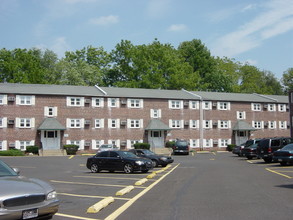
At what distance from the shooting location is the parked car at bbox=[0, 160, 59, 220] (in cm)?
728

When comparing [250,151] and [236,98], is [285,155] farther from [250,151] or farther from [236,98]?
[236,98]

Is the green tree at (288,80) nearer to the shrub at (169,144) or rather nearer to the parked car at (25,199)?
the shrub at (169,144)

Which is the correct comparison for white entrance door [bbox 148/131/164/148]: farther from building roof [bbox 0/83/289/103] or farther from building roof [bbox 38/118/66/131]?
building roof [bbox 38/118/66/131]

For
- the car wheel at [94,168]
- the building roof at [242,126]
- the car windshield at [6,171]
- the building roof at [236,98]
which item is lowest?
the car wheel at [94,168]

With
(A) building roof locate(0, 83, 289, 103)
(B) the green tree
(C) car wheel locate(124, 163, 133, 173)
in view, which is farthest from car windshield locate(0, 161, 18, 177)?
(B) the green tree

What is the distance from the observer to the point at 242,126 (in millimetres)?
61156

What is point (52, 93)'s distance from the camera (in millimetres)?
50250

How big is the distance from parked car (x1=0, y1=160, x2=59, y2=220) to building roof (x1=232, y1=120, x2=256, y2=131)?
180ft

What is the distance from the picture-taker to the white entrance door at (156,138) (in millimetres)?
55156

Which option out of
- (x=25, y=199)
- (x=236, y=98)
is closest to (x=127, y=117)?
(x=236, y=98)

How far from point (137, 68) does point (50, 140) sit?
1177 inches

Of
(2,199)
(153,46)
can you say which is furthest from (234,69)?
(2,199)

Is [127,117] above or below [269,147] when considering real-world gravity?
above

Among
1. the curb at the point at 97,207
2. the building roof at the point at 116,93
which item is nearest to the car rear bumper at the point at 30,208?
the curb at the point at 97,207
